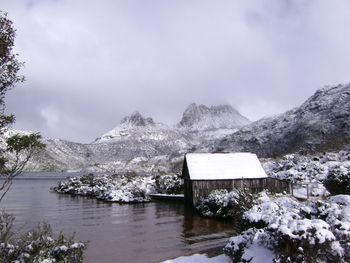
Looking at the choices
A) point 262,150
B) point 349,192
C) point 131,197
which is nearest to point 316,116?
point 262,150

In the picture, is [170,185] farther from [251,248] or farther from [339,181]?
[251,248]

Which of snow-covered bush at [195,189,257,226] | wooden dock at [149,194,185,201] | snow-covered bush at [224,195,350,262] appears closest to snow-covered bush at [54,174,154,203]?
wooden dock at [149,194,185,201]

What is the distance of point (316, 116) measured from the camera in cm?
17625

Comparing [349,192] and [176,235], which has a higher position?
[349,192]

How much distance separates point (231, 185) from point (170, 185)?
23392mm

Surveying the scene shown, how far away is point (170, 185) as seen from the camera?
6900 centimetres

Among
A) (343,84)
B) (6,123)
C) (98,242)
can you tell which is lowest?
(98,242)

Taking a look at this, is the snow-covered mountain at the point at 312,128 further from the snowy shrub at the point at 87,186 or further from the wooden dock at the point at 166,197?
the wooden dock at the point at 166,197

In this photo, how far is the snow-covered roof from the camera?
156 feet

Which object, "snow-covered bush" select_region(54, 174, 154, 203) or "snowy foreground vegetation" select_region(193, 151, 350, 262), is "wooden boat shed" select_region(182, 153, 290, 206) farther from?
"snowy foreground vegetation" select_region(193, 151, 350, 262)

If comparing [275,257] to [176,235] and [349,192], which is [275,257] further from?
[349,192]

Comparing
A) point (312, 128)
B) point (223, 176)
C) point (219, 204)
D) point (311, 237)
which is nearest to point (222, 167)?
point (223, 176)

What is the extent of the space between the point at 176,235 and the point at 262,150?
6151 inches

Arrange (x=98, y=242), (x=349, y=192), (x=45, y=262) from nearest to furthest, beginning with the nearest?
(x=45, y=262), (x=98, y=242), (x=349, y=192)
